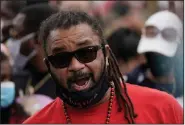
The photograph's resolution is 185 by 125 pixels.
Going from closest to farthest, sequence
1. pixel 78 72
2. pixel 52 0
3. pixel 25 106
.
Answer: pixel 78 72 < pixel 25 106 < pixel 52 0

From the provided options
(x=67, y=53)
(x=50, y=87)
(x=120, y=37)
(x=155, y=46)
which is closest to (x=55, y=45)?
(x=67, y=53)

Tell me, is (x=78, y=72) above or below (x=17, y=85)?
above

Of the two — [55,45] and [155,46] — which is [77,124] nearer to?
[55,45]

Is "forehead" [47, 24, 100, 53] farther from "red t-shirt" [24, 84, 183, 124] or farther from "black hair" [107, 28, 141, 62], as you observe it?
"black hair" [107, 28, 141, 62]

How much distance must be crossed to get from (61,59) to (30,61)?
8.24ft

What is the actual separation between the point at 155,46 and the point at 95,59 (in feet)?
7.55

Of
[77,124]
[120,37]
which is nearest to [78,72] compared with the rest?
[77,124]

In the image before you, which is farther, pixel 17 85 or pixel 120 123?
pixel 17 85

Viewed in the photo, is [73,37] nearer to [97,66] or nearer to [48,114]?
[97,66]

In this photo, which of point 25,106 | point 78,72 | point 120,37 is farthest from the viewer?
point 120,37

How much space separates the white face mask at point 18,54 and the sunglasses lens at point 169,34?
48.5 inches

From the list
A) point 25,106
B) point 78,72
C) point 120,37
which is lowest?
point 25,106

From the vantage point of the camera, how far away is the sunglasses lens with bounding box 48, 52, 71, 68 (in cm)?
265

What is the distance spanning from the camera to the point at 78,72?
2.65m
